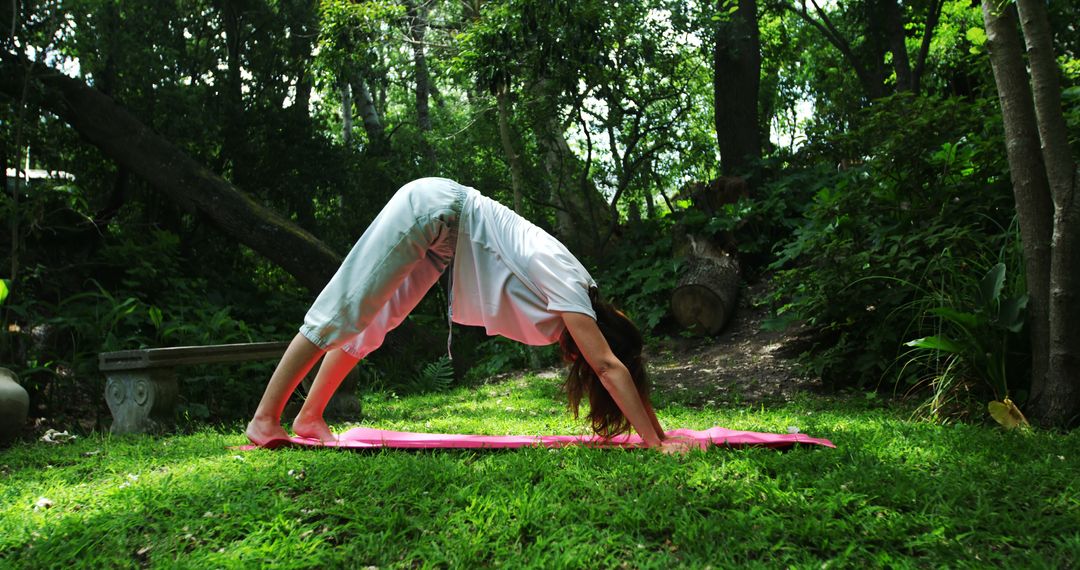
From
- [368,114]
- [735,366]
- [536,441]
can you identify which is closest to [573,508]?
[536,441]

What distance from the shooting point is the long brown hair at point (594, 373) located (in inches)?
128

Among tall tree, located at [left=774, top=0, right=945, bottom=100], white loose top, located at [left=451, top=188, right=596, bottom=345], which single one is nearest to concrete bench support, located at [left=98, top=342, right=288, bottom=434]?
white loose top, located at [left=451, top=188, right=596, bottom=345]

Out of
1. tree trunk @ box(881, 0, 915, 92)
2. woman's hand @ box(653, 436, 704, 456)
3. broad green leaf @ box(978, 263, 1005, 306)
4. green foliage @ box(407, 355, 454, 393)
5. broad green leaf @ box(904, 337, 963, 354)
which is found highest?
tree trunk @ box(881, 0, 915, 92)

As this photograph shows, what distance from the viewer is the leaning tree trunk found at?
28.0 feet

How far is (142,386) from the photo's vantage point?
4543 millimetres

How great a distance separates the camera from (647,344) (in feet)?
28.9

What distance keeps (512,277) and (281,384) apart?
118 cm

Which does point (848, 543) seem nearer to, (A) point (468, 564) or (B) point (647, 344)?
(A) point (468, 564)

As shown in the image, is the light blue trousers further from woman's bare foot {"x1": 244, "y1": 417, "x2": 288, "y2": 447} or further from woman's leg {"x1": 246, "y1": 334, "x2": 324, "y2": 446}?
woman's bare foot {"x1": 244, "y1": 417, "x2": 288, "y2": 447}

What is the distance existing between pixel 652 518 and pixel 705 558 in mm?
254

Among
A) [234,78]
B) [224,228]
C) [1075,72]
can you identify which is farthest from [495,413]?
[234,78]

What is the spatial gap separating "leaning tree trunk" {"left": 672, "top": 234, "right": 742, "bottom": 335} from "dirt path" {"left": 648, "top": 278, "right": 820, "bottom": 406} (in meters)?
0.18

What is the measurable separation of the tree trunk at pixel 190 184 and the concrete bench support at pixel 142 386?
12.7 ft

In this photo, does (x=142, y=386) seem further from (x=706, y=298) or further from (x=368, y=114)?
(x=368, y=114)
